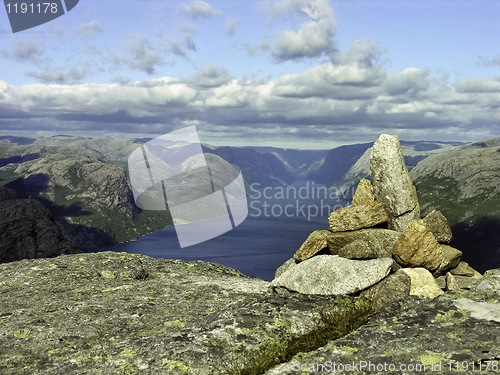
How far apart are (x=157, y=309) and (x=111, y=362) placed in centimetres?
372

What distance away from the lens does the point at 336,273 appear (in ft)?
42.5

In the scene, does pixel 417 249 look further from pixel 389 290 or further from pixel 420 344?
pixel 420 344

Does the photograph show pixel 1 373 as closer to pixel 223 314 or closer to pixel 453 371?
pixel 223 314

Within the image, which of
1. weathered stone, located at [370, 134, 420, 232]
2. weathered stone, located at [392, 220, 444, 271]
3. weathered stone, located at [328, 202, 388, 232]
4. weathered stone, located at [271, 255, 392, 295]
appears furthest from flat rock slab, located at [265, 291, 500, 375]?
weathered stone, located at [370, 134, 420, 232]

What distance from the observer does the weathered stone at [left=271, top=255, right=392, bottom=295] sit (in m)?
12.4

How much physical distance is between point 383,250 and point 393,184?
4.29 m

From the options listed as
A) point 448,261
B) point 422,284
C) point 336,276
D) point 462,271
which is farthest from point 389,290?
point 462,271

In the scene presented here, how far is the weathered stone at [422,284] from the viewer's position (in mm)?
12000

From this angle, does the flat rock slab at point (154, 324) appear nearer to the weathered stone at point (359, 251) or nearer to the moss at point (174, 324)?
the moss at point (174, 324)

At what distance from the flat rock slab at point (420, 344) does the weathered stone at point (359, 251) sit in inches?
145

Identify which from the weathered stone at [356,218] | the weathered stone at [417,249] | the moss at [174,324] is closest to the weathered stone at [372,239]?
the weathered stone at [356,218]

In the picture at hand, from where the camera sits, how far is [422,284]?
12.5 m

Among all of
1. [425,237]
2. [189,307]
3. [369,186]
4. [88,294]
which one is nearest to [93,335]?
[189,307]

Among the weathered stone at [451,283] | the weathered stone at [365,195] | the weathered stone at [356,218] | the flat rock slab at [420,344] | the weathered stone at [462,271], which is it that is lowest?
the weathered stone at [462,271]
